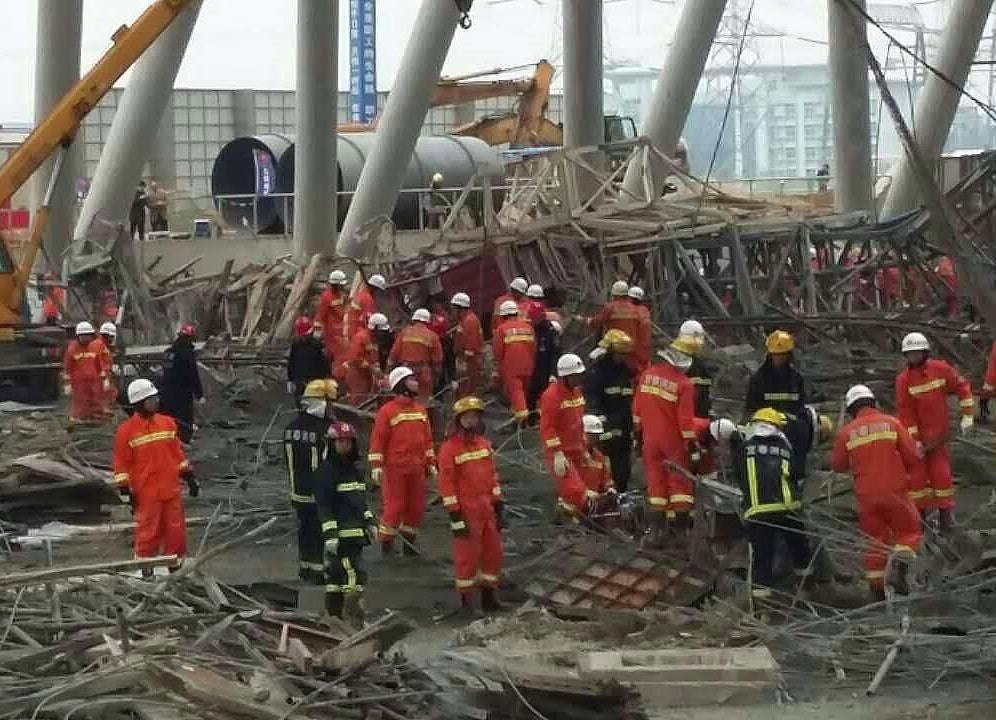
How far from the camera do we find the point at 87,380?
73.4 feet

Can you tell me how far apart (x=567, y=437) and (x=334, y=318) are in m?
9.29

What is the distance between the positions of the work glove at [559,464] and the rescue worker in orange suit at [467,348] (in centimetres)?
829

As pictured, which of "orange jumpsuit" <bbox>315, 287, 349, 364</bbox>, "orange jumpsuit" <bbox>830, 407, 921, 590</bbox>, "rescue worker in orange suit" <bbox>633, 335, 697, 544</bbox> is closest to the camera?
"orange jumpsuit" <bbox>830, 407, 921, 590</bbox>

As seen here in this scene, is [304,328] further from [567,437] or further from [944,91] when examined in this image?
[944,91]

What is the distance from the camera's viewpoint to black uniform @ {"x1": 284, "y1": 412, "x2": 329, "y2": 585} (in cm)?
1331

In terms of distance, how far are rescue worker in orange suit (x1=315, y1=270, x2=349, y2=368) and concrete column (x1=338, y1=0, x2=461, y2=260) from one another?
9.66 m

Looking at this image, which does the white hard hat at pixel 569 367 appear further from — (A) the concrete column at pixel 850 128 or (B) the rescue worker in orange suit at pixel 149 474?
(A) the concrete column at pixel 850 128

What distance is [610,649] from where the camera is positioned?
38.1 feet

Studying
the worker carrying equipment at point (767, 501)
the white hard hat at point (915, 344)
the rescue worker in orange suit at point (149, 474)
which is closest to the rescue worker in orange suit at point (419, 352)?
the rescue worker in orange suit at point (149, 474)

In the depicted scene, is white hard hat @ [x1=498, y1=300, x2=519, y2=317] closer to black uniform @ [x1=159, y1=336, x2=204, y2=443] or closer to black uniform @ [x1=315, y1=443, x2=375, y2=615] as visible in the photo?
black uniform @ [x1=159, y1=336, x2=204, y2=443]

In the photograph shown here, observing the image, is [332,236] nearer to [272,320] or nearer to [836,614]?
[272,320]

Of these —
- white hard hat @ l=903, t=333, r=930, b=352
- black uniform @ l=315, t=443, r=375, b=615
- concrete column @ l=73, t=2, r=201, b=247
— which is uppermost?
concrete column @ l=73, t=2, r=201, b=247

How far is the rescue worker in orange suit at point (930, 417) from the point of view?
14.4 meters

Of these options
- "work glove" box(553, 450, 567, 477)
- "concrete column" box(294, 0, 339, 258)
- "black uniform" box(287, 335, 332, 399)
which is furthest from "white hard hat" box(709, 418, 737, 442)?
"concrete column" box(294, 0, 339, 258)
